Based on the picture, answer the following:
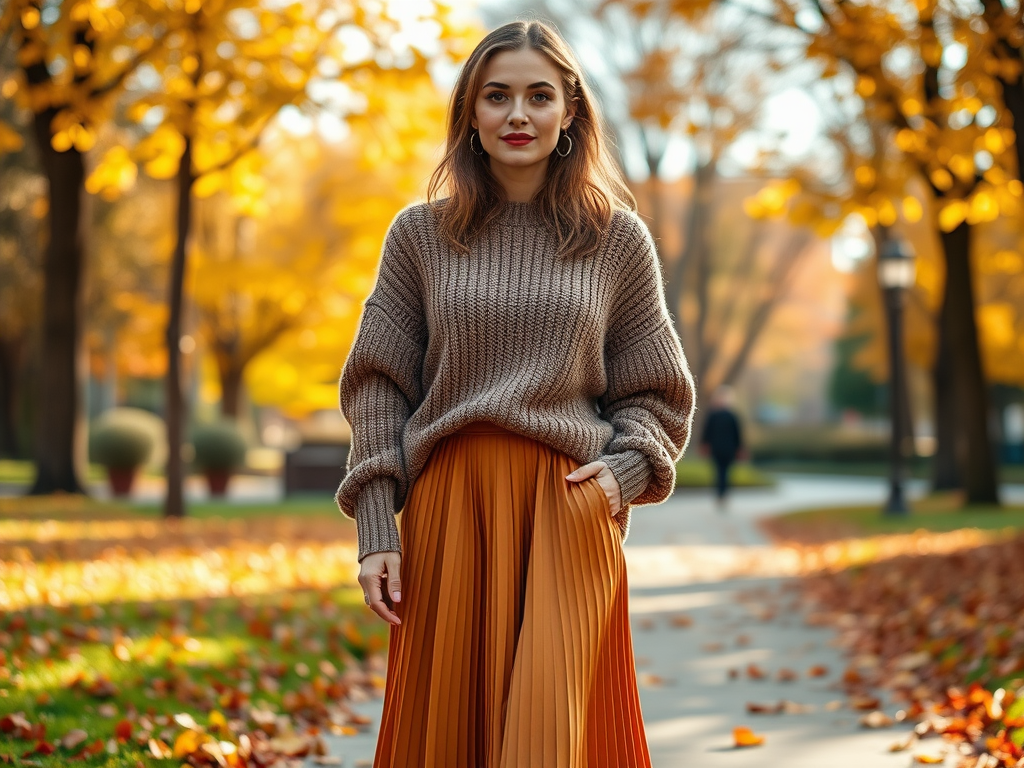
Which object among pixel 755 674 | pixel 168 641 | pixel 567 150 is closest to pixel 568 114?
pixel 567 150

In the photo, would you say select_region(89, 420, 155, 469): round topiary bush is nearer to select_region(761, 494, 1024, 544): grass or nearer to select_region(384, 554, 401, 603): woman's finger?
select_region(761, 494, 1024, 544): grass

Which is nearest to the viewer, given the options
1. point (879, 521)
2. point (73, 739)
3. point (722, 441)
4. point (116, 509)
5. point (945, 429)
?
point (73, 739)

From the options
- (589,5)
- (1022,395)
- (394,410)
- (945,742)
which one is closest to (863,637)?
(945,742)

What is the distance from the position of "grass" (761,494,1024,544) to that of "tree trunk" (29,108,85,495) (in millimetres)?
8815

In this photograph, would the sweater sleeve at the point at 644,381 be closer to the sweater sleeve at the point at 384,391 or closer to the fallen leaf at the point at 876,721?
the sweater sleeve at the point at 384,391

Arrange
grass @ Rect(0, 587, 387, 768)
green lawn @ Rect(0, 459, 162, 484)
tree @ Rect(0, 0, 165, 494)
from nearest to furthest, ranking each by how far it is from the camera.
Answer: grass @ Rect(0, 587, 387, 768), tree @ Rect(0, 0, 165, 494), green lawn @ Rect(0, 459, 162, 484)

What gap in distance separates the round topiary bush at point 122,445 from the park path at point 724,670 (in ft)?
36.8

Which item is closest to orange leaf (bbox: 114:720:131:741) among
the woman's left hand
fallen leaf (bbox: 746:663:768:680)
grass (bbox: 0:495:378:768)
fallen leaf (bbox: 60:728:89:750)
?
grass (bbox: 0:495:378:768)

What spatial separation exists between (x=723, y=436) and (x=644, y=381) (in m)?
15.7

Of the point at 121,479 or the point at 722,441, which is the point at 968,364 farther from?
the point at 121,479

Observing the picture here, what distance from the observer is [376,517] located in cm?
289

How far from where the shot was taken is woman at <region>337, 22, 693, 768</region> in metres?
2.84

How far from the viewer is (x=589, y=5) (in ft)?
83.8

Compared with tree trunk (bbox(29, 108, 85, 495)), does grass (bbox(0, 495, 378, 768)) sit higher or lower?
lower
